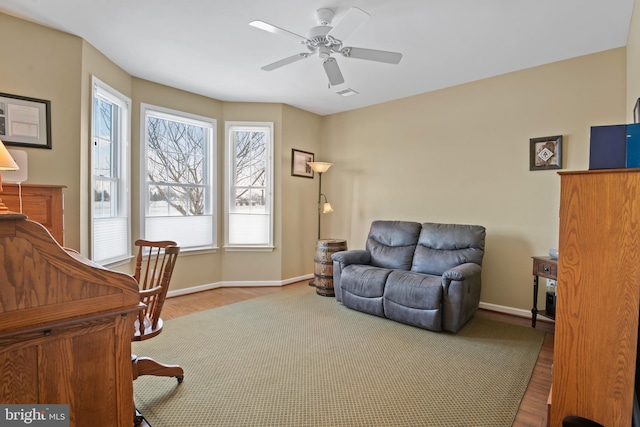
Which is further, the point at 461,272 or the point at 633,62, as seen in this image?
the point at 461,272

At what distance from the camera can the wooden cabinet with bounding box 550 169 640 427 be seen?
1476mm

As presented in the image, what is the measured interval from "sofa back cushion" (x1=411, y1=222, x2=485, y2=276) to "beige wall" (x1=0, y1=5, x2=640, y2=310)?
351mm

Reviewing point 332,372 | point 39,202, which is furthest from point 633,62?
point 39,202

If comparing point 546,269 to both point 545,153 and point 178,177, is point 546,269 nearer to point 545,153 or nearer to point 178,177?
point 545,153

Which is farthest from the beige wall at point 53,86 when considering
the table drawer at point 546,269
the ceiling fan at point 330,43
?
the table drawer at point 546,269

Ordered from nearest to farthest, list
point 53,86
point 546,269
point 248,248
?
point 53,86
point 546,269
point 248,248

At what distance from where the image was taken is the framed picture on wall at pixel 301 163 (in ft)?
16.3

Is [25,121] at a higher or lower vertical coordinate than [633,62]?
lower

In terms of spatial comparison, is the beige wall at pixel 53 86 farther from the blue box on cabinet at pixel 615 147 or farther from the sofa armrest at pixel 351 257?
the blue box on cabinet at pixel 615 147

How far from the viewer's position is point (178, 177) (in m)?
4.31

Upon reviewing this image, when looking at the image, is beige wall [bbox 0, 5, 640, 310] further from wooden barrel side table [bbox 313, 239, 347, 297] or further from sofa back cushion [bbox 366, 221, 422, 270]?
wooden barrel side table [bbox 313, 239, 347, 297]

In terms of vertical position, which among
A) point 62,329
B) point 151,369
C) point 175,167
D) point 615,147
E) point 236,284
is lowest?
point 236,284

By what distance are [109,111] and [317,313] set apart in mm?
3138

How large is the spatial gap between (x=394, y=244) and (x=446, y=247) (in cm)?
64
